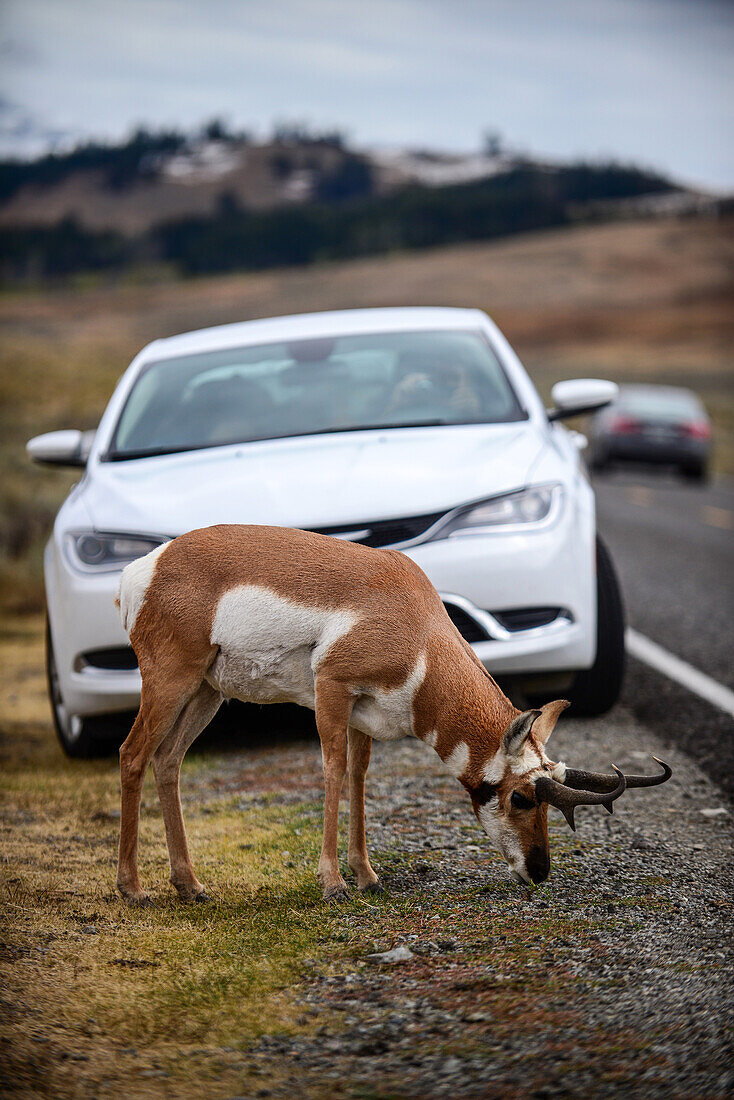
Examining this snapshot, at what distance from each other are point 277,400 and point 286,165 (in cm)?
9829

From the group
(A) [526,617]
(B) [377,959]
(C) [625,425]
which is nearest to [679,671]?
(A) [526,617]

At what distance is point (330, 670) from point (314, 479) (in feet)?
5.74

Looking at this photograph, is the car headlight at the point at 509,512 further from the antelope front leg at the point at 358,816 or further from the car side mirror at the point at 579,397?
the antelope front leg at the point at 358,816

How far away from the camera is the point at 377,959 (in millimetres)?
3184

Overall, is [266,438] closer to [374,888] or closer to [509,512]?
[509,512]

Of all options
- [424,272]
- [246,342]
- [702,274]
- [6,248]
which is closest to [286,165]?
[424,272]

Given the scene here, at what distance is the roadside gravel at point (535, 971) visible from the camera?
2.60 meters

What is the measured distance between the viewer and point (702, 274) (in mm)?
89000

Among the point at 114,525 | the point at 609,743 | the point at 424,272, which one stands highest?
the point at 114,525

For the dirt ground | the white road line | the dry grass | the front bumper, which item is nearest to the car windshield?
the front bumper

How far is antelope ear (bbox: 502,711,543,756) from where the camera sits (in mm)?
3201

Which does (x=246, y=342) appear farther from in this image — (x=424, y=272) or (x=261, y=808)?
(x=424, y=272)

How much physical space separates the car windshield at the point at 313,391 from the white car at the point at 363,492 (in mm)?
11

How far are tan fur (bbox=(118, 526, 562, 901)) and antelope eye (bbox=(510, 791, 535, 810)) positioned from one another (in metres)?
0.02
